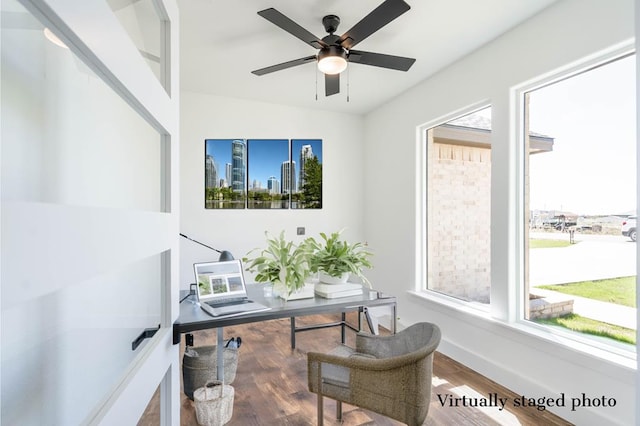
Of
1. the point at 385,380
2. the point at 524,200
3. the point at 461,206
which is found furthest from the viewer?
the point at 461,206

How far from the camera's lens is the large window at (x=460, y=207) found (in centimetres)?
286

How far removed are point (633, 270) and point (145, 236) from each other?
252cm

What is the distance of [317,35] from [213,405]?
2714mm

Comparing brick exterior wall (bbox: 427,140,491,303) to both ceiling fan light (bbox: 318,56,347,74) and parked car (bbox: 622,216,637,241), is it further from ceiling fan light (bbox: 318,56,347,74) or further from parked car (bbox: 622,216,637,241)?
ceiling fan light (bbox: 318,56,347,74)

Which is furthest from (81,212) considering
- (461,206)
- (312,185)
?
(312,185)

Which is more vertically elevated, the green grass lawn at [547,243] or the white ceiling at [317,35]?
the white ceiling at [317,35]

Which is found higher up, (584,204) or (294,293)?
(584,204)

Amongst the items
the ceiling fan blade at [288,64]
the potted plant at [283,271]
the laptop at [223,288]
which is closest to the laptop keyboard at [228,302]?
the laptop at [223,288]

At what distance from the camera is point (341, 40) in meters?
2.22

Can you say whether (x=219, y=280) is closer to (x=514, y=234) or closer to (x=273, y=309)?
(x=273, y=309)

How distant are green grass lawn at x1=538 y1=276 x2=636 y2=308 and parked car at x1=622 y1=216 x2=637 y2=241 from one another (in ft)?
0.79

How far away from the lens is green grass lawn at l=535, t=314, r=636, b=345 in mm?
1935

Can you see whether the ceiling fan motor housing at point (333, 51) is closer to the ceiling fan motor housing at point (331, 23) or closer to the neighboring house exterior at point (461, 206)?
the ceiling fan motor housing at point (331, 23)

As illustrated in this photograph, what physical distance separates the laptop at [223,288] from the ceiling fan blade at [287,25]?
150cm
